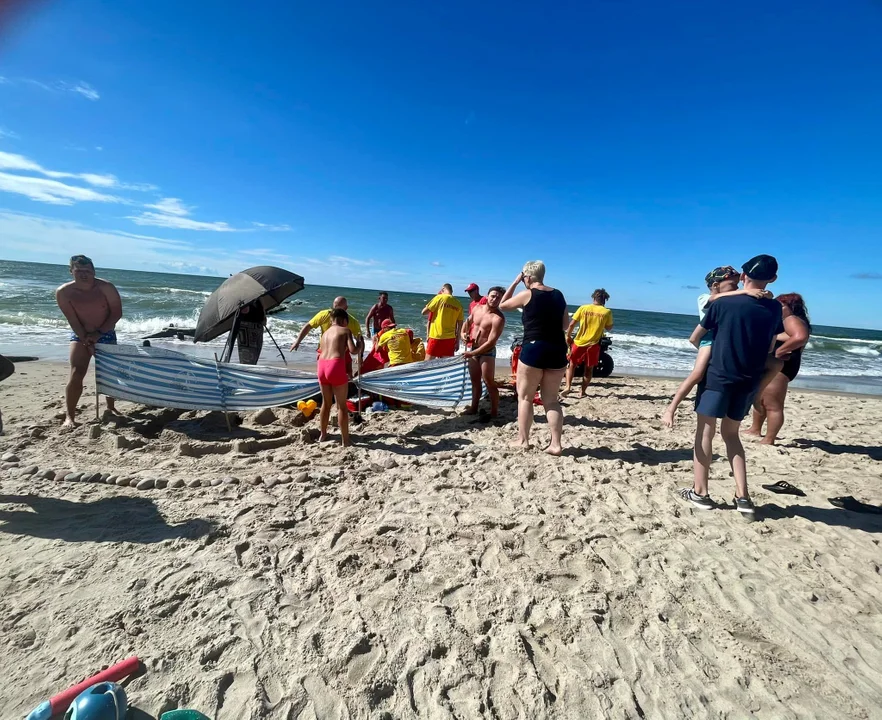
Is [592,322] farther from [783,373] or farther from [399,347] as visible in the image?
[399,347]

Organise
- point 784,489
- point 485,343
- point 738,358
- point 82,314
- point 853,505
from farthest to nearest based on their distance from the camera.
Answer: point 485,343 < point 82,314 < point 784,489 < point 853,505 < point 738,358

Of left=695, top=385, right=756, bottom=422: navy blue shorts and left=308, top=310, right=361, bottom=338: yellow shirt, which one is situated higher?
left=308, top=310, right=361, bottom=338: yellow shirt

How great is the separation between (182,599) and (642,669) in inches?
86.6

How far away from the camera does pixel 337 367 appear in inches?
162

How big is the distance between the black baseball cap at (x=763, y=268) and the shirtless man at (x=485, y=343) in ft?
7.71

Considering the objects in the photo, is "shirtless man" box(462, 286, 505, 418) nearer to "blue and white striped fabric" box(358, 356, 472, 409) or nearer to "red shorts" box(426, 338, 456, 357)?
"blue and white striped fabric" box(358, 356, 472, 409)

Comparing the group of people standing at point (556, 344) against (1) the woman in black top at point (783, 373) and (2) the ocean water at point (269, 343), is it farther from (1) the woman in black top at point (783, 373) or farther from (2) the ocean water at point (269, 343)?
(2) the ocean water at point (269, 343)

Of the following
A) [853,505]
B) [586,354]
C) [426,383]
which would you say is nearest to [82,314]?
[426,383]

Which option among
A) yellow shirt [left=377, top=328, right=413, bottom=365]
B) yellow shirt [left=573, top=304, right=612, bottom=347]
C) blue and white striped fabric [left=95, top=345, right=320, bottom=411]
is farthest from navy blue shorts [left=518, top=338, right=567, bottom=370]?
yellow shirt [left=573, top=304, right=612, bottom=347]

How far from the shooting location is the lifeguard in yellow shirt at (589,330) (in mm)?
6398

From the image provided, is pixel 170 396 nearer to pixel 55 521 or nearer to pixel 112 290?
pixel 112 290

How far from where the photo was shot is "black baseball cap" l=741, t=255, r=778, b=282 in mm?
2824

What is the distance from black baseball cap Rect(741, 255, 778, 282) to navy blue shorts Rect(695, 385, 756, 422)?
0.76 m

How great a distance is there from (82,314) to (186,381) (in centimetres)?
124
